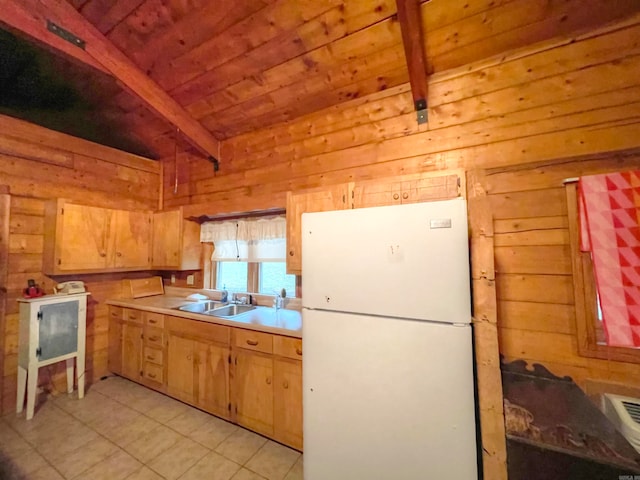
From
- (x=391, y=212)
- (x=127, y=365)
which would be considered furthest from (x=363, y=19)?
(x=127, y=365)

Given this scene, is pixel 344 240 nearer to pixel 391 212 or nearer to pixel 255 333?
pixel 391 212

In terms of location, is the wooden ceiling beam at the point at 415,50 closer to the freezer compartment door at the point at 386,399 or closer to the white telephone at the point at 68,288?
the freezer compartment door at the point at 386,399

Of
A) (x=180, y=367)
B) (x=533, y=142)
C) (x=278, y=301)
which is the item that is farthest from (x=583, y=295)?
(x=180, y=367)

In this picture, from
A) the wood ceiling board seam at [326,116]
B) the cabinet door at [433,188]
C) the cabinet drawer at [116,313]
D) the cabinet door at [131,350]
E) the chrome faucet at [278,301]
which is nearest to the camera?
the cabinet door at [433,188]

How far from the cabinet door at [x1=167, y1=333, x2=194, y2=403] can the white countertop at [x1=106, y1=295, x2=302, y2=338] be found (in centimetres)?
25

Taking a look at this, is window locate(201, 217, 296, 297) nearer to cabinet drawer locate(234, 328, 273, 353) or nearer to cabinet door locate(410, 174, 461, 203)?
cabinet drawer locate(234, 328, 273, 353)

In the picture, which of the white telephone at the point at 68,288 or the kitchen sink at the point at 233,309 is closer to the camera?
the white telephone at the point at 68,288

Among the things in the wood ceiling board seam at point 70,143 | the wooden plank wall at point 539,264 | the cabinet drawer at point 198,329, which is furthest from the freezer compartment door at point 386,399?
the wood ceiling board seam at point 70,143

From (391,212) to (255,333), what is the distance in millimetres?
1353

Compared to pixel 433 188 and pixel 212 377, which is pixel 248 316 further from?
pixel 433 188

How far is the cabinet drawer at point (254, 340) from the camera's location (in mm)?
1882

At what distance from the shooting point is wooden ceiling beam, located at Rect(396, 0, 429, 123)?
1363 mm

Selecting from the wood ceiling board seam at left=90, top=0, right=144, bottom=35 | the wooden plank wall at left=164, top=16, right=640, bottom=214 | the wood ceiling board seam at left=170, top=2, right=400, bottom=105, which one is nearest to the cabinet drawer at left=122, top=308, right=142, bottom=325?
the wooden plank wall at left=164, top=16, right=640, bottom=214

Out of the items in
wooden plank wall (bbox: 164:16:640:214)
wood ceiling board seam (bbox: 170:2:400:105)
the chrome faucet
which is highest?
wood ceiling board seam (bbox: 170:2:400:105)
